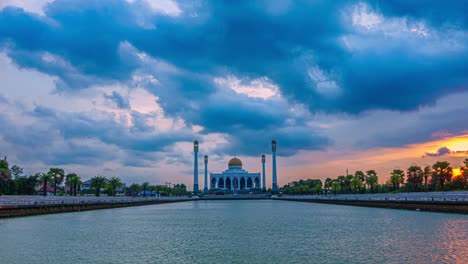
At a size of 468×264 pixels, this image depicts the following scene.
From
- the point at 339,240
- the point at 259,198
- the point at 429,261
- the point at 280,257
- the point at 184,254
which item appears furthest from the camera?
the point at 259,198

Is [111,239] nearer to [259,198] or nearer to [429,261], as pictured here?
[429,261]

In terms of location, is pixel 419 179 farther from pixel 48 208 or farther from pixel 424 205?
pixel 48 208

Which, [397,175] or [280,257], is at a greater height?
[397,175]

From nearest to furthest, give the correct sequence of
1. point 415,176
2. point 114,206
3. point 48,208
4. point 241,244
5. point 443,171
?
point 241,244 → point 48,208 → point 114,206 → point 443,171 → point 415,176

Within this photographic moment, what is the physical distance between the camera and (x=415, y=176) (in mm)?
106000

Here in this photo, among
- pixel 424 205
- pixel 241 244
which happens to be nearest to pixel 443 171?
pixel 424 205

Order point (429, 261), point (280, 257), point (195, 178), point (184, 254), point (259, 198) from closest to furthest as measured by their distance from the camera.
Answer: point (429, 261) → point (280, 257) → point (184, 254) → point (259, 198) → point (195, 178)

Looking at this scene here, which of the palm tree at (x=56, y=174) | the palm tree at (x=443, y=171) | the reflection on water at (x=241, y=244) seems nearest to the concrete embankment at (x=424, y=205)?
the reflection on water at (x=241, y=244)

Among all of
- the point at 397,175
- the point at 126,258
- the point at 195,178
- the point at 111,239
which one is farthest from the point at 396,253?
the point at 195,178

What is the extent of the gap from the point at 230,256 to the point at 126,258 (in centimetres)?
617

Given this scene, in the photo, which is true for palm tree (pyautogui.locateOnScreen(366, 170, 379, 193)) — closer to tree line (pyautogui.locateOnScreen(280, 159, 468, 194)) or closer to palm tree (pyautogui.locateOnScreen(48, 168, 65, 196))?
tree line (pyautogui.locateOnScreen(280, 159, 468, 194))

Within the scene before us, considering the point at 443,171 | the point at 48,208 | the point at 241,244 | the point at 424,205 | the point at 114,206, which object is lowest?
the point at 241,244

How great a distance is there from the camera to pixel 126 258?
2498 cm

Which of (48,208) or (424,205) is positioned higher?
(48,208)
